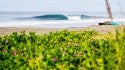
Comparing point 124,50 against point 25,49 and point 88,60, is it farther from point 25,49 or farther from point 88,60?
point 25,49

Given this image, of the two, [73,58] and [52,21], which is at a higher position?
[73,58]

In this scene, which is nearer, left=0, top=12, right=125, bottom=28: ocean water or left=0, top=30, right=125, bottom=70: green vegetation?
left=0, top=30, right=125, bottom=70: green vegetation

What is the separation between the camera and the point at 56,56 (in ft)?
18.9

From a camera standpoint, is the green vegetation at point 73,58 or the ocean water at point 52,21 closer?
the green vegetation at point 73,58

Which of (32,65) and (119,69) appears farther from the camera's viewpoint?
(32,65)

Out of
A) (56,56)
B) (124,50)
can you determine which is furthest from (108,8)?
(124,50)

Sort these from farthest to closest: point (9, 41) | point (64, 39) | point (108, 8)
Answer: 1. point (64, 39)
2. point (9, 41)
3. point (108, 8)

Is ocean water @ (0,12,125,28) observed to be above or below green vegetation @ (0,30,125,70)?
below

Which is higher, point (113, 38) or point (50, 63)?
point (113, 38)

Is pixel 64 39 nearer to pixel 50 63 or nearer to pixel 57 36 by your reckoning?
pixel 57 36

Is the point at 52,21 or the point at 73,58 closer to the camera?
the point at 73,58

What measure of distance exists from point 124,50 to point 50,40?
149 inches

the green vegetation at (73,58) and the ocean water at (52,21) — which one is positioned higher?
the green vegetation at (73,58)

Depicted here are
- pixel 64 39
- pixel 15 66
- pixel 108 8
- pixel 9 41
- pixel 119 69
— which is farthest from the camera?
pixel 64 39
